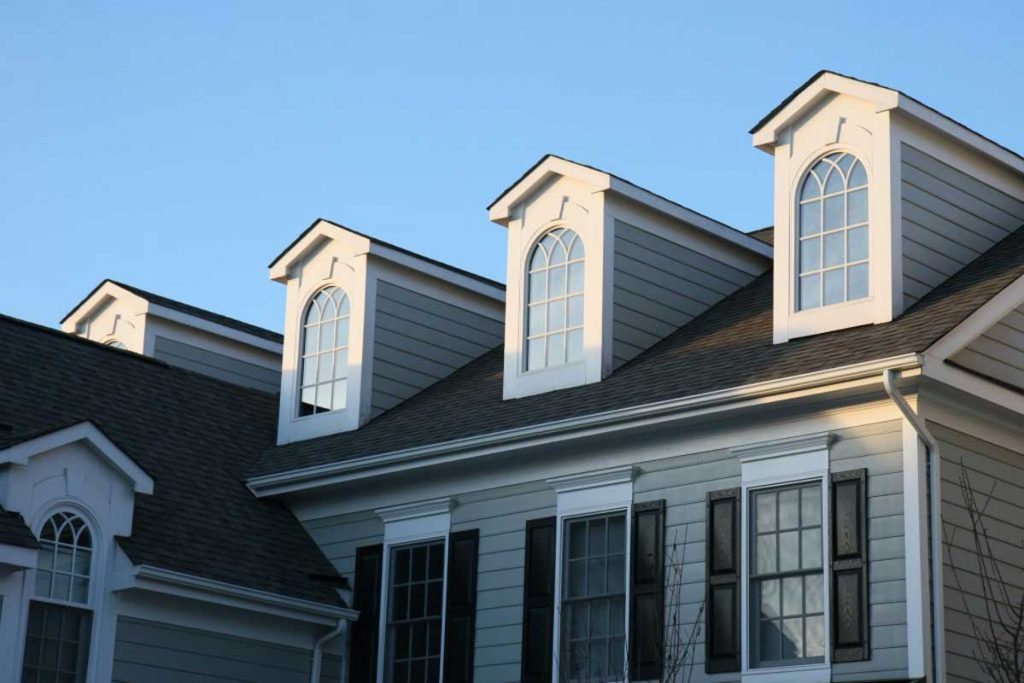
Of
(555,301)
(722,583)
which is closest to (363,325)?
(555,301)

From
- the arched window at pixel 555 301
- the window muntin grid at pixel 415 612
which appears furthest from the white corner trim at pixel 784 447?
the window muntin grid at pixel 415 612

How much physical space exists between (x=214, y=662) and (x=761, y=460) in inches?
238

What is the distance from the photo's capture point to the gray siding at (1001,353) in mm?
15000

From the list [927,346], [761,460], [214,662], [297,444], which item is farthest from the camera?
[297,444]

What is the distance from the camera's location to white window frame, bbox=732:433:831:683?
1451 centimetres

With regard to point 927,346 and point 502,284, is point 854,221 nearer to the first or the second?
point 927,346

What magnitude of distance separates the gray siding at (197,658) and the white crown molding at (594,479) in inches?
138

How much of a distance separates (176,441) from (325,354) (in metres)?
2.07

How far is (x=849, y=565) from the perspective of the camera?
14492 millimetres

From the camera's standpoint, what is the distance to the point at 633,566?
1620 centimetres

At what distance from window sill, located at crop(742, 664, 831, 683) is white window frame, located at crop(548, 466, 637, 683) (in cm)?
156

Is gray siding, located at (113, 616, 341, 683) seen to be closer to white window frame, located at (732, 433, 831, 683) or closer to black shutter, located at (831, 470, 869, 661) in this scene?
white window frame, located at (732, 433, 831, 683)

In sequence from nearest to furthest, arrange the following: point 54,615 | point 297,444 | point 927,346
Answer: point 927,346 < point 54,615 < point 297,444

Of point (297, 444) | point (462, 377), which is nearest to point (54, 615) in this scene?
point (297, 444)
